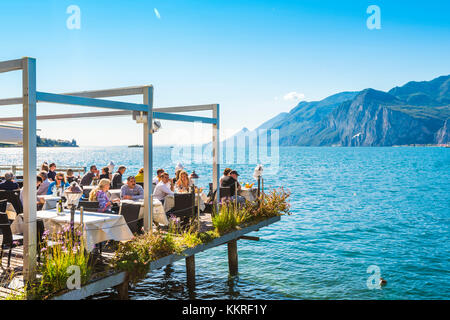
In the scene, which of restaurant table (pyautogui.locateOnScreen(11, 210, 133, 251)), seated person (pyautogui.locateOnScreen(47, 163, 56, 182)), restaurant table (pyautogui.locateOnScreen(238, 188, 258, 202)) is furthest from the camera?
seated person (pyautogui.locateOnScreen(47, 163, 56, 182))

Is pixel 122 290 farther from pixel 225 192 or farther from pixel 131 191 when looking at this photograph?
pixel 225 192

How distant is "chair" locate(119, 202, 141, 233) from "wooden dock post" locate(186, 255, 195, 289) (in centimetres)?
224

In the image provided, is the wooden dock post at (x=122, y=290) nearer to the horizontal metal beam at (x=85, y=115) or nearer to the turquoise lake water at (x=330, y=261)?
the horizontal metal beam at (x=85, y=115)

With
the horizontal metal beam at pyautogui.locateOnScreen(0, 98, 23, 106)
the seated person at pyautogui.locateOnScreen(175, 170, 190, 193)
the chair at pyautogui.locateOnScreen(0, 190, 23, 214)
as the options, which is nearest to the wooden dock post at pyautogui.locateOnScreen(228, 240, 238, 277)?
the seated person at pyautogui.locateOnScreen(175, 170, 190, 193)

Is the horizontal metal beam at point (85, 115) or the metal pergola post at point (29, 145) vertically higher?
the horizontal metal beam at point (85, 115)

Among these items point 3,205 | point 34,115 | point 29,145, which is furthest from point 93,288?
point 3,205

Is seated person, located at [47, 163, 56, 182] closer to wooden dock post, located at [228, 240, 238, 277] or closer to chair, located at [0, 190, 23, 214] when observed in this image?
chair, located at [0, 190, 23, 214]

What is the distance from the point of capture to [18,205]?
10.3m

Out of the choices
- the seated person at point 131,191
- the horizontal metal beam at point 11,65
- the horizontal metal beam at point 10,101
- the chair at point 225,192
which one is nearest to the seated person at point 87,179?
the seated person at point 131,191

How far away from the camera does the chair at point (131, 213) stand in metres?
8.66

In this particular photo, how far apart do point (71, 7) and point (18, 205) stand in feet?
16.1

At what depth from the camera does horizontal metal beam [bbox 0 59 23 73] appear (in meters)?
5.66

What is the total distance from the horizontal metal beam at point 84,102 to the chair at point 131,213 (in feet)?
6.94
